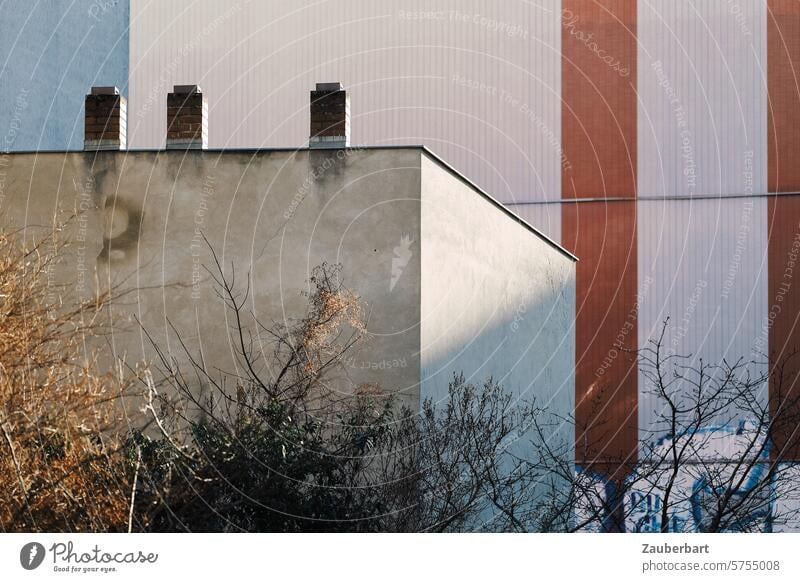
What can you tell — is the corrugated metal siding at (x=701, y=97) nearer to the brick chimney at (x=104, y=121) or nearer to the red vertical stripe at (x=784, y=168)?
the red vertical stripe at (x=784, y=168)

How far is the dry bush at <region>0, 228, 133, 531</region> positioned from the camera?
11.9 m

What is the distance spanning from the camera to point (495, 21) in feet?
78.0

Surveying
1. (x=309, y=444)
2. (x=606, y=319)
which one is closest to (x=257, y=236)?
(x=309, y=444)

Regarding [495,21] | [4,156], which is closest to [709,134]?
[495,21]

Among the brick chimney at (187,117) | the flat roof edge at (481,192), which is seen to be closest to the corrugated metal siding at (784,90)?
the flat roof edge at (481,192)

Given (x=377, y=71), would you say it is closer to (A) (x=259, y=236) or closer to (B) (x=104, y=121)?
(B) (x=104, y=121)

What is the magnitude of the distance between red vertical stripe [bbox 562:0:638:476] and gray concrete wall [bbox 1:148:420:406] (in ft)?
29.7

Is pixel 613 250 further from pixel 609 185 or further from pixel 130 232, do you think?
pixel 130 232

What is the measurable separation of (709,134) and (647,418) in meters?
5.24

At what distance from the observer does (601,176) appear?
78.9 feet

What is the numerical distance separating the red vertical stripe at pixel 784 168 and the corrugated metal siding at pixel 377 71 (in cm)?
371

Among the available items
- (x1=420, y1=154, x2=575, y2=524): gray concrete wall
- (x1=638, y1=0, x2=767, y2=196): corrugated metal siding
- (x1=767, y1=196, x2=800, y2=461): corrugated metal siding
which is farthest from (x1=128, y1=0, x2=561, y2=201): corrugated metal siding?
(x1=767, y1=196, x2=800, y2=461): corrugated metal siding

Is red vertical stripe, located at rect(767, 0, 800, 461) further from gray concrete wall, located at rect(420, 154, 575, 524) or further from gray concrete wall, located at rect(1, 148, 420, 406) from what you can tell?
gray concrete wall, located at rect(1, 148, 420, 406)
